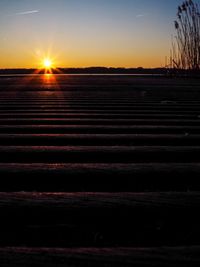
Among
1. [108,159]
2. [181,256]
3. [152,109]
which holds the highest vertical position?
[152,109]

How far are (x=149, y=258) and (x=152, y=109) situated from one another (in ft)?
8.29

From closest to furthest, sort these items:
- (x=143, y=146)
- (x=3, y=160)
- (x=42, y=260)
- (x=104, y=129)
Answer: (x=42, y=260) → (x=3, y=160) → (x=143, y=146) → (x=104, y=129)

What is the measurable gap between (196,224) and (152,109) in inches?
91.2

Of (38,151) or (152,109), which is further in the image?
(152,109)

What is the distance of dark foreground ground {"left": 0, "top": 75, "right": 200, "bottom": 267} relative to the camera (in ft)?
2.55

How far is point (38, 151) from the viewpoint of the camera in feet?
5.32

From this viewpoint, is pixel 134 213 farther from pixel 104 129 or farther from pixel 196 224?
pixel 104 129

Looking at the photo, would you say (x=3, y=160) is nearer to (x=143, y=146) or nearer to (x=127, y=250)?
(x=143, y=146)

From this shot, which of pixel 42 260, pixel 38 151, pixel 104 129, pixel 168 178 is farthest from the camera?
pixel 104 129

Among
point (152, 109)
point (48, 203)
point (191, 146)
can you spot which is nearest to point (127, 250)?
point (48, 203)

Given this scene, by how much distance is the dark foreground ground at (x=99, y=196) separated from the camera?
0.78 metres

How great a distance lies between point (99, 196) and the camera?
1.07 m

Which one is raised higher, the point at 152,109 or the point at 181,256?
the point at 152,109

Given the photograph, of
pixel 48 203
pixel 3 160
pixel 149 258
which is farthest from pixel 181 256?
pixel 3 160
